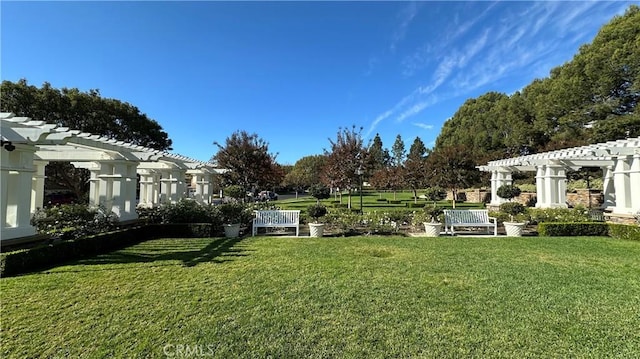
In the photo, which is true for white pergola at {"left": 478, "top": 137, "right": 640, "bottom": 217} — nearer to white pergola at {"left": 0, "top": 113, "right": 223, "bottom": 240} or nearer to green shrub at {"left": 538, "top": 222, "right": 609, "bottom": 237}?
green shrub at {"left": 538, "top": 222, "right": 609, "bottom": 237}

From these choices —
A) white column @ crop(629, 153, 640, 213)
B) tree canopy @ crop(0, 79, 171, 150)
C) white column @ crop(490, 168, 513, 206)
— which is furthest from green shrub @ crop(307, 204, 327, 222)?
tree canopy @ crop(0, 79, 171, 150)

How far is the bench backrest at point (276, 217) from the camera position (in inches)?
376

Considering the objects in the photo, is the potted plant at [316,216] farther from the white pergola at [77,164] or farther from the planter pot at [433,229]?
the white pergola at [77,164]

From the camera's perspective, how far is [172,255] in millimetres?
6574

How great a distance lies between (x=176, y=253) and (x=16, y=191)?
134 inches

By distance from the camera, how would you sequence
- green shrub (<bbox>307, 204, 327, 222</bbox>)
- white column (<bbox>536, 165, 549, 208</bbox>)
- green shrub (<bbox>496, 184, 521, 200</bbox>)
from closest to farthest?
1. green shrub (<bbox>307, 204, 327, 222</bbox>)
2. white column (<bbox>536, 165, 549, 208</bbox>)
3. green shrub (<bbox>496, 184, 521, 200</bbox>)

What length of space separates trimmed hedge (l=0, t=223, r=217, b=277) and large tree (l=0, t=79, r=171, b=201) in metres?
11.2

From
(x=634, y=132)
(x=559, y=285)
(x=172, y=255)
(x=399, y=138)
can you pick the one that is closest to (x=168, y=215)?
(x=172, y=255)

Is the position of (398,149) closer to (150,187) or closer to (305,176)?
(305,176)

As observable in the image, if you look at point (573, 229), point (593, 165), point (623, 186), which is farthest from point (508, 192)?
point (573, 229)

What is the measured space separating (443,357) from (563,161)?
14.0 m

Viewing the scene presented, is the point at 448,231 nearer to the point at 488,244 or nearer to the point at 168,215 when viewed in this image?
the point at 488,244

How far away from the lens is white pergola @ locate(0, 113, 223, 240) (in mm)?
5684

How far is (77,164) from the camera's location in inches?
532
